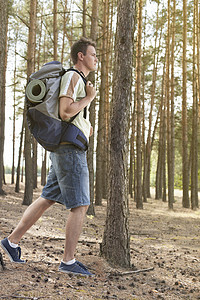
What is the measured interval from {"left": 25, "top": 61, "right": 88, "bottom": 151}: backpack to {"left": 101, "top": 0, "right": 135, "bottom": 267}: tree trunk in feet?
3.35

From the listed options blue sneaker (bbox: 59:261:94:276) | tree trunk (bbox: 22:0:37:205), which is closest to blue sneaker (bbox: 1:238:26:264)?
blue sneaker (bbox: 59:261:94:276)

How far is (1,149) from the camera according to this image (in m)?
12.4

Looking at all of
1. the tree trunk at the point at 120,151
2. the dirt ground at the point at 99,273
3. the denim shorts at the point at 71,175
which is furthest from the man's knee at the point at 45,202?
the tree trunk at the point at 120,151

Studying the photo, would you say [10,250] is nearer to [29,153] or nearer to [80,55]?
[80,55]

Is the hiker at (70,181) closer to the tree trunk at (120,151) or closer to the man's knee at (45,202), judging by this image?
the man's knee at (45,202)

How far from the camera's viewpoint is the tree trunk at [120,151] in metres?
3.85

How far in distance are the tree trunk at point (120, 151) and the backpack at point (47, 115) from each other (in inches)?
40.2

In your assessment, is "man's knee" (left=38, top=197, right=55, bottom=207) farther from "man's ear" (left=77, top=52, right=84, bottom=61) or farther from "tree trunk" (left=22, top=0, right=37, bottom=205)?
"tree trunk" (left=22, top=0, right=37, bottom=205)

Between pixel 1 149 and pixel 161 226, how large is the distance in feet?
22.0

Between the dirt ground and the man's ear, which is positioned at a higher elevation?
the man's ear

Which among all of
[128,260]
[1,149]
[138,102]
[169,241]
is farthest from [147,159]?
[128,260]

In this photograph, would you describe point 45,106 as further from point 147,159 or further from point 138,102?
point 147,159

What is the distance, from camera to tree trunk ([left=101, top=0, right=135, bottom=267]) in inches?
152

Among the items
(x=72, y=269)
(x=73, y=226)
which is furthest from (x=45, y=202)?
(x=72, y=269)
